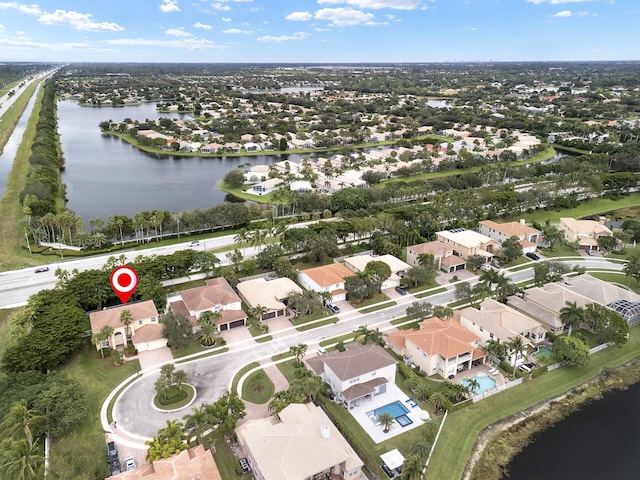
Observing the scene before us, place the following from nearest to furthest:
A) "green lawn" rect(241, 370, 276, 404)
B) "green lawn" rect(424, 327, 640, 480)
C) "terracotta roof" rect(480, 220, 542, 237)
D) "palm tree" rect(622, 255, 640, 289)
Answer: "green lawn" rect(424, 327, 640, 480), "green lawn" rect(241, 370, 276, 404), "palm tree" rect(622, 255, 640, 289), "terracotta roof" rect(480, 220, 542, 237)

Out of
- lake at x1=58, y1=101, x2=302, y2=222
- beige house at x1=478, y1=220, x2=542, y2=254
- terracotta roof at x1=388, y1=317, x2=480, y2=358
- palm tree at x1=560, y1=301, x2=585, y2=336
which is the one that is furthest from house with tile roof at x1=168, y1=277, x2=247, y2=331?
beige house at x1=478, y1=220, x2=542, y2=254

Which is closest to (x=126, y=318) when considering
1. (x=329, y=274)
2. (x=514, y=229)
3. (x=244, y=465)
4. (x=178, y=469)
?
(x=178, y=469)

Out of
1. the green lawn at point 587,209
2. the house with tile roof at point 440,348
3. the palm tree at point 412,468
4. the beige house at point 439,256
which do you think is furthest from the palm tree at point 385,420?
the green lawn at point 587,209

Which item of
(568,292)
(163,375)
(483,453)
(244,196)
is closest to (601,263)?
(568,292)

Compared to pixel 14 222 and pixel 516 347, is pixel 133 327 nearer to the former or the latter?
pixel 516 347

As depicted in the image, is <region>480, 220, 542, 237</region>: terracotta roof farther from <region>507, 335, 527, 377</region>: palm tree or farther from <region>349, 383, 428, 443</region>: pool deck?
<region>349, 383, 428, 443</region>: pool deck

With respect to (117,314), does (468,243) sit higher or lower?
higher
